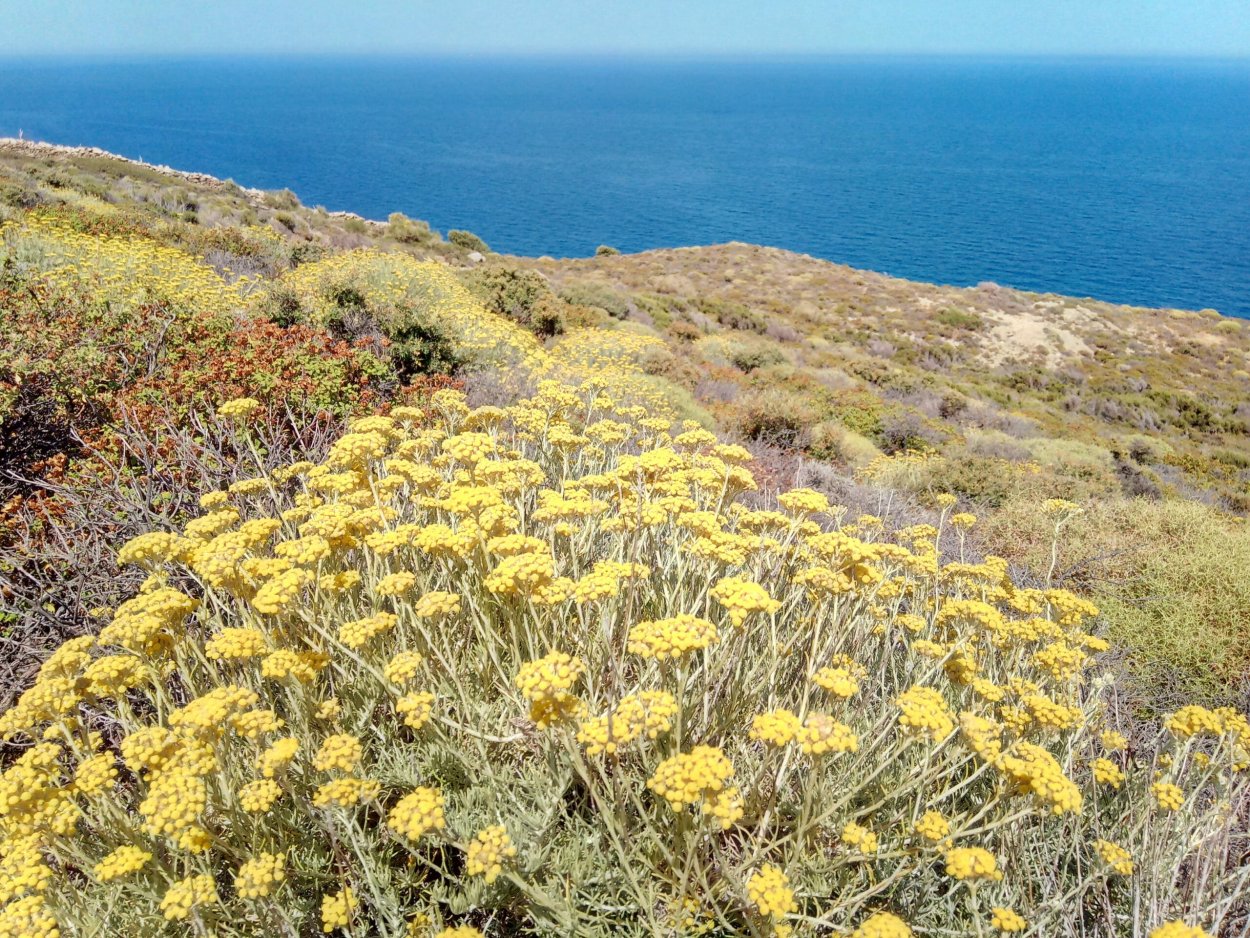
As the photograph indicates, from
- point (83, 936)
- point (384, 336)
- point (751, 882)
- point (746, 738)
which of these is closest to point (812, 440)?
point (384, 336)

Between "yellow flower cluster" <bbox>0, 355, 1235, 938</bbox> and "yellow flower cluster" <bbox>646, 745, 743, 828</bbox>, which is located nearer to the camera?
"yellow flower cluster" <bbox>646, 745, 743, 828</bbox>

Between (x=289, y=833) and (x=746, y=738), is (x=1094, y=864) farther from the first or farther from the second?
(x=289, y=833)

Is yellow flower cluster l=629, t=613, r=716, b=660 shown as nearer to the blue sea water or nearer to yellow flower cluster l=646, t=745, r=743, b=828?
yellow flower cluster l=646, t=745, r=743, b=828

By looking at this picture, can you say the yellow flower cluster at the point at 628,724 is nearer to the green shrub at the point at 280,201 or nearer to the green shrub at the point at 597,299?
the green shrub at the point at 597,299

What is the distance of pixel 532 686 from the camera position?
198 cm

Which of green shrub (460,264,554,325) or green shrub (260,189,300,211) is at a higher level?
green shrub (260,189,300,211)

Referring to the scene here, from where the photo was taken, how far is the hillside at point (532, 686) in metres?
2.06

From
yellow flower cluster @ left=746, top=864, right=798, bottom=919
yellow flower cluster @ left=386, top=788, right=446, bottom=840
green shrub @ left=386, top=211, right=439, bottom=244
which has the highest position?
green shrub @ left=386, top=211, right=439, bottom=244

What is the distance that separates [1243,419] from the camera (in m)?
23.3

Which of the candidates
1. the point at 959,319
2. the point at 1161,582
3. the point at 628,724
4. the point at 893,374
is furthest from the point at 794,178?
the point at 628,724

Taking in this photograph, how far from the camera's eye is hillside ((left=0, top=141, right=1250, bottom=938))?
206 centimetres

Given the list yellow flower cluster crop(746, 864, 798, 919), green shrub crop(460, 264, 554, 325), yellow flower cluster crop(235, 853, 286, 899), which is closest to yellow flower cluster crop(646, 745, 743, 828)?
yellow flower cluster crop(746, 864, 798, 919)

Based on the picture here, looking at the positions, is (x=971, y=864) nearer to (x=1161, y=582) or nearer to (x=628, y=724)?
(x=628, y=724)

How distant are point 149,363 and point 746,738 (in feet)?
23.1
